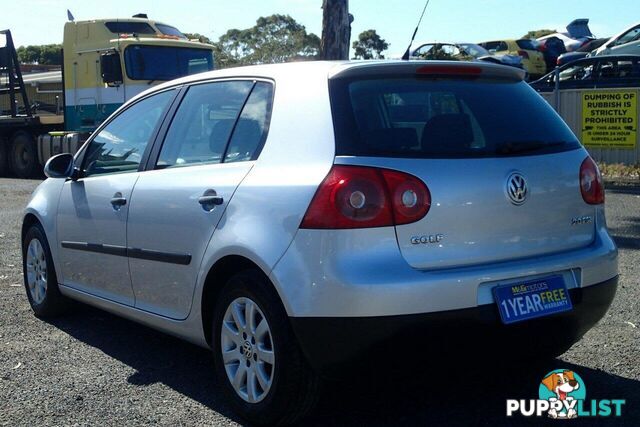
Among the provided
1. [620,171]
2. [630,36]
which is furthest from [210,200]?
[630,36]

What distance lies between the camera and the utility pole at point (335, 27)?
16.8m

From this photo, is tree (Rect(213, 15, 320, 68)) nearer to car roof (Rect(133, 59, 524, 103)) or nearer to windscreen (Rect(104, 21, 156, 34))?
windscreen (Rect(104, 21, 156, 34))

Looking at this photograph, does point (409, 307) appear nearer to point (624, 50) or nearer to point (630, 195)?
point (630, 195)

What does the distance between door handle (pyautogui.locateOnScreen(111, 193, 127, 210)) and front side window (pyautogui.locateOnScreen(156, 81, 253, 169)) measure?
0.32m

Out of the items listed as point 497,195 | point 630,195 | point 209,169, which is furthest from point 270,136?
point 630,195

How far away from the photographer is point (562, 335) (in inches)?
161

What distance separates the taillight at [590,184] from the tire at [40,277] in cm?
360

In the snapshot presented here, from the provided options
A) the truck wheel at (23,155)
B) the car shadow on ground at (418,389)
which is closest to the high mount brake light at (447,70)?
the car shadow on ground at (418,389)

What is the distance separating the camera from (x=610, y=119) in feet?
48.9

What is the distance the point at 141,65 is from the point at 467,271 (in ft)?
43.8

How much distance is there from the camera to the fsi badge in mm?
4082

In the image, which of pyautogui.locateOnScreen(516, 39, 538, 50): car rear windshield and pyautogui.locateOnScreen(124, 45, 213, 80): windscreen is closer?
pyautogui.locateOnScreen(124, 45, 213, 80): windscreen

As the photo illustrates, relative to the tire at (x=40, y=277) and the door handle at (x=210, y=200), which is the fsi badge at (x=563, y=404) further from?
the tire at (x=40, y=277)

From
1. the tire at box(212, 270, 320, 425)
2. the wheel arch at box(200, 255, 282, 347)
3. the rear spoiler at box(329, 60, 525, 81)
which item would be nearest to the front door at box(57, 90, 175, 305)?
the wheel arch at box(200, 255, 282, 347)
